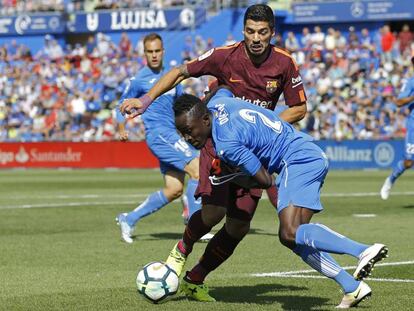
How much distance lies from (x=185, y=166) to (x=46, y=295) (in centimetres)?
540

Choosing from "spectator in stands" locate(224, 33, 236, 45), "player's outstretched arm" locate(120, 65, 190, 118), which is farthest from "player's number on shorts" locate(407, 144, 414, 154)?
"spectator in stands" locate(224, 33, 236, 45)

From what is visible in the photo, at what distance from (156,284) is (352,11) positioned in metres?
33.1

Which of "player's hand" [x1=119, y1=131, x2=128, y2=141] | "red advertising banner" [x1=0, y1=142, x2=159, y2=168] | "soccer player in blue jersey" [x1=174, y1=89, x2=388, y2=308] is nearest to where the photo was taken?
"soccer player in blue jersey" [x1=174, y1=89, x2=388, y2=308]

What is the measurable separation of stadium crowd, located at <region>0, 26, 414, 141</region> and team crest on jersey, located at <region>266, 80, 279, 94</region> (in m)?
25.2

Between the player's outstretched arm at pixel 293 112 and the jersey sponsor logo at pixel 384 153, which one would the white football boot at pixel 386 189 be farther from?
the jersey sponsor logo at pixel 384 153

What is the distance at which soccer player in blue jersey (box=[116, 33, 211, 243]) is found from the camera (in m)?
14.2

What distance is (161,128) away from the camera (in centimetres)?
1480

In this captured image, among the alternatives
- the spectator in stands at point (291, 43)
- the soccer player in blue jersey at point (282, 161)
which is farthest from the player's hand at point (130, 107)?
the spectator in stands at point (291, 43)

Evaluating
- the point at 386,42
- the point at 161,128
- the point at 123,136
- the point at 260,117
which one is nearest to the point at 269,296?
the point at 260,117

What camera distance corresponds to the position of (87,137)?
39.5 m

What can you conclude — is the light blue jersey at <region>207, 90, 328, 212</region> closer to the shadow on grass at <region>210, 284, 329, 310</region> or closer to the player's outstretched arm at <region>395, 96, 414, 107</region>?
the shadow on grass at <region>210, 284, 329, 310</region>

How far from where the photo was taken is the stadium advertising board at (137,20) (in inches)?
1714

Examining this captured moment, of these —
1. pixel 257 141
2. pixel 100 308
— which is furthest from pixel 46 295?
pixel 257 141

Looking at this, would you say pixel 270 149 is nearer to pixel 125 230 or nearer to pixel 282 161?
pixel 282 161
